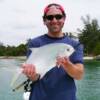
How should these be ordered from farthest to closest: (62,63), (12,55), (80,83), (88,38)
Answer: (12,55), (88,38), (80,83), (62,63)

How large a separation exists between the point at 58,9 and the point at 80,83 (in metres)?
20.5

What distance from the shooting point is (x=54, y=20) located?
3537mm

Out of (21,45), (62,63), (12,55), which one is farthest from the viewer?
(12,55)

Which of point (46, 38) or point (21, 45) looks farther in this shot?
point (21, 45)

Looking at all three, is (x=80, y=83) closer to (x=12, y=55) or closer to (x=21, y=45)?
(x=21, y=45)

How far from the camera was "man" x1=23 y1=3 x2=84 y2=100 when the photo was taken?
3471mm

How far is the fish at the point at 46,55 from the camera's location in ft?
10.7

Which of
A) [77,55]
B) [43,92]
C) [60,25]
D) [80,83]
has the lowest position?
[80,83]

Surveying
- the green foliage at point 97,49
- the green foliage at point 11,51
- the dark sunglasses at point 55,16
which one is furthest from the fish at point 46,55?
the green foliage at point 11,51

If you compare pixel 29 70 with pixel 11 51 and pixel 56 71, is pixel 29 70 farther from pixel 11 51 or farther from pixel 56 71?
pixel 11 51

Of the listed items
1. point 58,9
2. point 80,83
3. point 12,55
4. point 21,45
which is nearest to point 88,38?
point 21,45

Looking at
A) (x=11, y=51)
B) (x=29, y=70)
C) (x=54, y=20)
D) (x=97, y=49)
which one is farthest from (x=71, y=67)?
(x=11, y=51)

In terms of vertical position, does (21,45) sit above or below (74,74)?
below

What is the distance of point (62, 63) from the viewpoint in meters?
3.27
